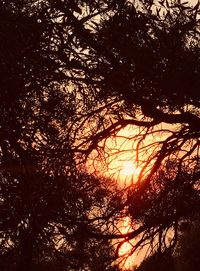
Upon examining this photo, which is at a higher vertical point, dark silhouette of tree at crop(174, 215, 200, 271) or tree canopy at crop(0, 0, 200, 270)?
dark silhouette of tree at crop(174, 215, 200, 271)

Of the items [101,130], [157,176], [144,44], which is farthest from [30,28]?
[157,176]

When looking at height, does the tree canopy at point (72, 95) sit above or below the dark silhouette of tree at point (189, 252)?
below

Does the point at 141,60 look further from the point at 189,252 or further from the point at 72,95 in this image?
the point at 189,252

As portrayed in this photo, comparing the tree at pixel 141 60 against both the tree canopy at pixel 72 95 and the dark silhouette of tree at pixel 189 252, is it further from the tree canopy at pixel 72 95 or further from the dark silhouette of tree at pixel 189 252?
the dark silhouette of tree at pixel 189 252

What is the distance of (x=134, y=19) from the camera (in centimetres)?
623

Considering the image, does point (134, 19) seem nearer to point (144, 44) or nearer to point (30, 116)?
point (144, 44)

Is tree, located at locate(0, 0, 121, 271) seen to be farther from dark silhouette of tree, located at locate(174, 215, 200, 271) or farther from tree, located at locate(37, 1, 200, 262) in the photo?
dark silhouette of tree, located at locate(174, 215, 200, 271)

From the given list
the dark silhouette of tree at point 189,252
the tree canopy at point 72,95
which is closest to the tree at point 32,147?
the tree canopy at point 72,95

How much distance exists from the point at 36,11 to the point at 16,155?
220cm

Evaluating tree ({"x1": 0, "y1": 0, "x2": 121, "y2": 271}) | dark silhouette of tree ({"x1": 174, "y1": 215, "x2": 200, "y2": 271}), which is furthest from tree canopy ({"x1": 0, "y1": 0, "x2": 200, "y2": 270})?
dark silhouette of tree ({"x1": 174, "y1": 215, "x2": 200, "y2": 271})

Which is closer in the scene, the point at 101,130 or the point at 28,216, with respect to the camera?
the point at 28,216

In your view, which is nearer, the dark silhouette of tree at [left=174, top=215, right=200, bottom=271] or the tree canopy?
the tree canopy

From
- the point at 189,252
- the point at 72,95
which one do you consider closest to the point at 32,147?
the point at 72,95

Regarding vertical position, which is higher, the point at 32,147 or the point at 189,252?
the point at 189,252
